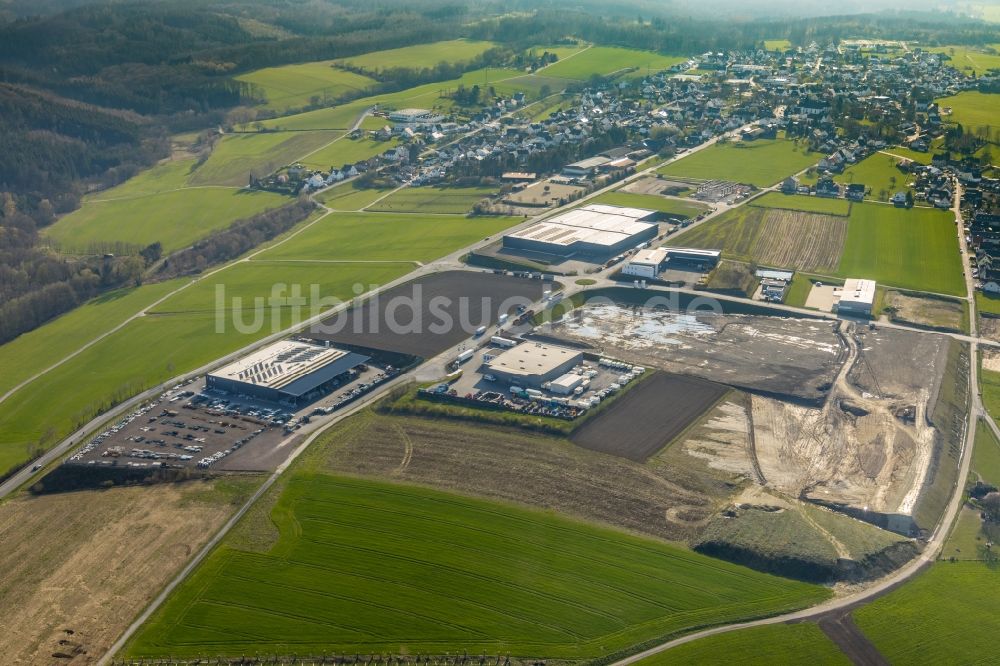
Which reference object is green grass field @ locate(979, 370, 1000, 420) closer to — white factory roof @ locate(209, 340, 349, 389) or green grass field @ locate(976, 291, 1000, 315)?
green grass field @ locate(976, 291, 1000, 315)

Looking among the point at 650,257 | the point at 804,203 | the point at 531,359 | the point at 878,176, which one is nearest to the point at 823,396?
the point at 531,359

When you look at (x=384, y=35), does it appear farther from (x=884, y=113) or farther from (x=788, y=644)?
(x=788, y=644)

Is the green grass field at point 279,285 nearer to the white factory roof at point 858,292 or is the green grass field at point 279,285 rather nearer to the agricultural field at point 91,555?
the agricultural field at point 91,555

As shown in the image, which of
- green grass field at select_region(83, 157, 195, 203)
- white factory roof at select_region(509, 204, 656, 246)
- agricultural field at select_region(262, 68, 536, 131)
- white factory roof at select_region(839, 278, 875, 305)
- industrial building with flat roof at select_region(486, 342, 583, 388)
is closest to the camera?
industrial building with flat roof at select_region(486, 342, 583, 388)

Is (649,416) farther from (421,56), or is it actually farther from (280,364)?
(421,56)

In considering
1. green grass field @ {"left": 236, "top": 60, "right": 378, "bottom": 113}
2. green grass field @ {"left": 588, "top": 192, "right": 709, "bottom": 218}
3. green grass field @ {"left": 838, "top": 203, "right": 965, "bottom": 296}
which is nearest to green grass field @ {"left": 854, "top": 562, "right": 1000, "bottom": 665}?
green grass field @ {"left": 838, "top": 203, "right": 965, "bottom": 296}

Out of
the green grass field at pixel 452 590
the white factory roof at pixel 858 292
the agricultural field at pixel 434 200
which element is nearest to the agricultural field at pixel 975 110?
the white factory roof at pixel 858 292
